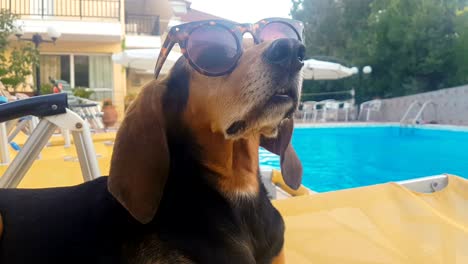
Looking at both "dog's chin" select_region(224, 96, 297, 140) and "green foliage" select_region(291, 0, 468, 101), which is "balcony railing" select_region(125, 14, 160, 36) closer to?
"green foliage" select_region(291, 0, 468, 101)

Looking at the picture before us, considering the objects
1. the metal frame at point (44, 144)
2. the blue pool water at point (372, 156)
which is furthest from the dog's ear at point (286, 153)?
the blue pool water at point (372, 156)

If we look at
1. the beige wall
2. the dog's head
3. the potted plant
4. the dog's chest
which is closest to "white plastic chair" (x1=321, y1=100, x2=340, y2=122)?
the beige wall

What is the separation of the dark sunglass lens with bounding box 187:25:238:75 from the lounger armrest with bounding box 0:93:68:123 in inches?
39.2

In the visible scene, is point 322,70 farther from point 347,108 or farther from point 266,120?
point 266,120

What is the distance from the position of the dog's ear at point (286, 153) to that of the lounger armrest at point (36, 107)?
48.3 inches

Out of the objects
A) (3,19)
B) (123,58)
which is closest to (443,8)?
(123,58)

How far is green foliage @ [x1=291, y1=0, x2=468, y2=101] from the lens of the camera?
71.9ft

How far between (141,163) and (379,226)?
6.18 feet

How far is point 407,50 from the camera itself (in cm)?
2289

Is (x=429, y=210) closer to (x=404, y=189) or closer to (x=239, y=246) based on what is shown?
(x=404, y=189)

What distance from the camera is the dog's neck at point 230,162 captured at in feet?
6.03

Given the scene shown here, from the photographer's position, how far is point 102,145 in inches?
271

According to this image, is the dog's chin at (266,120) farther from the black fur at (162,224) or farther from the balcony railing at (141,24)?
the balcony railing at (141,24)

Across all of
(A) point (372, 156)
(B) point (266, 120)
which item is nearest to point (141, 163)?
(B) point (266, 120)
